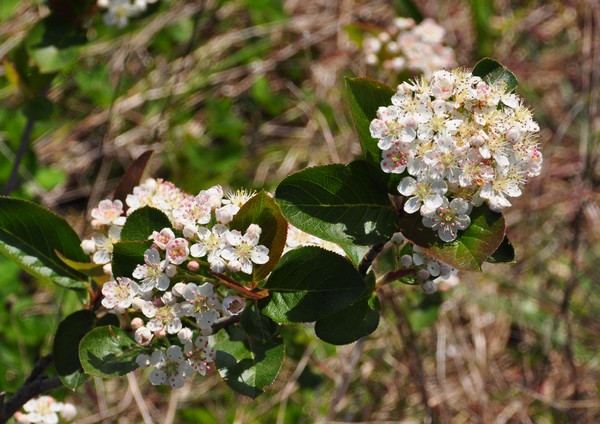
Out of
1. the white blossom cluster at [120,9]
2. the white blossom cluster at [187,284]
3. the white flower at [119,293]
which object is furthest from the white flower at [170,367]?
the white blossom cluster at [120,9]

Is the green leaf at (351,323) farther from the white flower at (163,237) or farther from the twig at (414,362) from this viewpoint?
the twig at (414,362)

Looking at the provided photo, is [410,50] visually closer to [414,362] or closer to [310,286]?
[414,362]

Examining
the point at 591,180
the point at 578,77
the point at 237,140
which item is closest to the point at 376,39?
the point at 237,140

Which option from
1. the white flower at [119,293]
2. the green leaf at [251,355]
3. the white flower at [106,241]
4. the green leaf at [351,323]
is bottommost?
the green leaf at [351,323]

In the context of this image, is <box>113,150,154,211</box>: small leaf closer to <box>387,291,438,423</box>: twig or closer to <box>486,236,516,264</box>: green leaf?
<box>486,236,516,264</box>: green leaf

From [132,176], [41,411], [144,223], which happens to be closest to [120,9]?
[132,176]

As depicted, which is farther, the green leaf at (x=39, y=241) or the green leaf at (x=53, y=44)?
the green leaf at (x=53, y=44)
